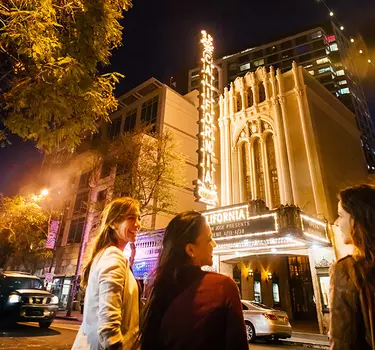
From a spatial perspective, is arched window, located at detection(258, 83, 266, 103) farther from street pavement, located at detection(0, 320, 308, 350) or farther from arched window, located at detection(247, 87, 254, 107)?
street pavement, located at detection(0, 320, 308, 350)

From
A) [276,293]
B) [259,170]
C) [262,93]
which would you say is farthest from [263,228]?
[262,93]

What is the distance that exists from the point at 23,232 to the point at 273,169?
22898 mm

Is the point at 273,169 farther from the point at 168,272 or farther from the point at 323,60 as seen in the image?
the point at 323,60

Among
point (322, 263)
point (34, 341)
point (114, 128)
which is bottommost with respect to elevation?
point (34, 341)

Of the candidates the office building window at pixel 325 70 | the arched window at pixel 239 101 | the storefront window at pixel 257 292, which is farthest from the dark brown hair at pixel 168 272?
the office building window at pixel 325 70

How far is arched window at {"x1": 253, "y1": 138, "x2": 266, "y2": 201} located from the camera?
1934 centimetres

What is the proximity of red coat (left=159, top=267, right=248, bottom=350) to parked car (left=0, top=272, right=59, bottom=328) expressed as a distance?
11143 millimetres

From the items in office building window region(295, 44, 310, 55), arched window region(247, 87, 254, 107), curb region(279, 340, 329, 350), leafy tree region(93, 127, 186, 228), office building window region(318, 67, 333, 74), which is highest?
office building window region(295, 44, 310, 55)

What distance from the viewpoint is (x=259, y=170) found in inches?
792

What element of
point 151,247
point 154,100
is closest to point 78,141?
point 151,247

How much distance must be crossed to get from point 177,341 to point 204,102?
60.4ft

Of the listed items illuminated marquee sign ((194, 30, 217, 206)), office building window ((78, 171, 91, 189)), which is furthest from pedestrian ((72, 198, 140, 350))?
office building window ((78, 171, 91, 189))

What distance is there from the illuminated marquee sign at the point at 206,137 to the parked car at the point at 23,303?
9220 mm

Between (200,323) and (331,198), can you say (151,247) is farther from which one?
(200,323)
